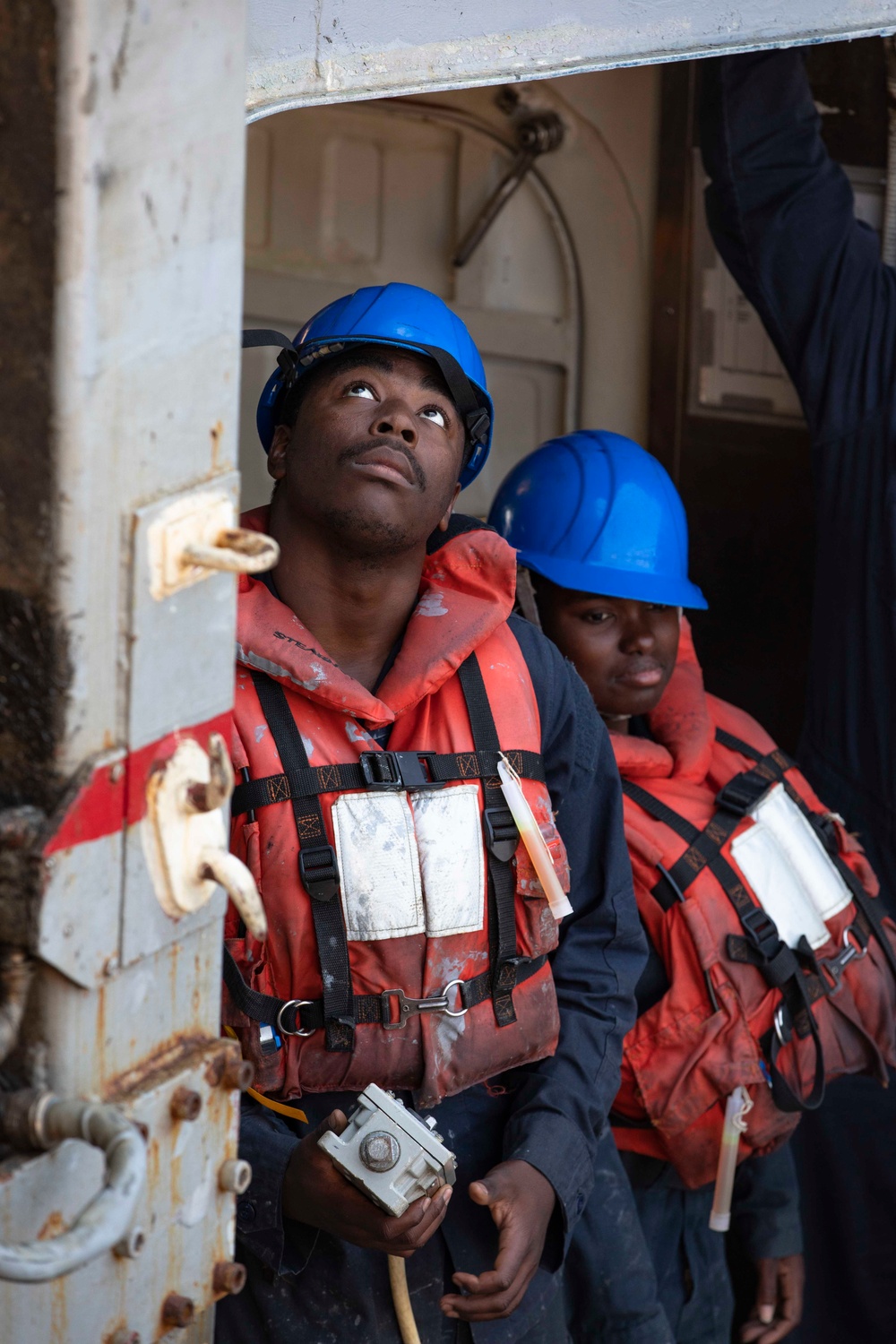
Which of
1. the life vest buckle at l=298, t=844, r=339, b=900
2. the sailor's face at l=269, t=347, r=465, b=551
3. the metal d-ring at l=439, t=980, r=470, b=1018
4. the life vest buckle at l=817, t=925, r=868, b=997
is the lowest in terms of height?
the life vest buckle at l=817, t=925, r=868, b=997

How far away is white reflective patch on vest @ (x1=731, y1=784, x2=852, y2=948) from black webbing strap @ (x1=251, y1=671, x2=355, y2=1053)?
1.01 metres

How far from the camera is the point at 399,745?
1818 mm

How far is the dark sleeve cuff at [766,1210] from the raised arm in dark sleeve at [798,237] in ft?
4.91

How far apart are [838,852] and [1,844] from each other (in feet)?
6.66

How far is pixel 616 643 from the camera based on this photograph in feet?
8.60

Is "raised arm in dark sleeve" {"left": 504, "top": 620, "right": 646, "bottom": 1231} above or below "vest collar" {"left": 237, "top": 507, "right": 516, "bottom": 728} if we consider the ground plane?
below

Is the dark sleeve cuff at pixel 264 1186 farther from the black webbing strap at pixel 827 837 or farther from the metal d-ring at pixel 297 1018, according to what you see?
the black webbing strap at pixel 827 837

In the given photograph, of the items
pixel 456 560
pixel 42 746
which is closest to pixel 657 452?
pixel 456 560

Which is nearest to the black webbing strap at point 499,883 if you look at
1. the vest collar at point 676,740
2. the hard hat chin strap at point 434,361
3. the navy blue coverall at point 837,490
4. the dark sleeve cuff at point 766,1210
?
the hard hat chin strap at point 434,361

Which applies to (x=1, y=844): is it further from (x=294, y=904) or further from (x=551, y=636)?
(x=551, y=636)

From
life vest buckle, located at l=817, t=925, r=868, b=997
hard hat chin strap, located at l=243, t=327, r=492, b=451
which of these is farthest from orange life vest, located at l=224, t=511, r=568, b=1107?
life vest buckle, located at l=817, t=925, r=868, b=997

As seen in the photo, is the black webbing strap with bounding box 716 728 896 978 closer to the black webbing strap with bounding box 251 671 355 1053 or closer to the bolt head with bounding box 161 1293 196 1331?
the black webbing strap with bounding box 251 671 355 1053

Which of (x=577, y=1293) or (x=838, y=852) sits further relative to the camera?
(x=838, y=852)

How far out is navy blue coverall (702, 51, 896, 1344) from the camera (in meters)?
2.80
